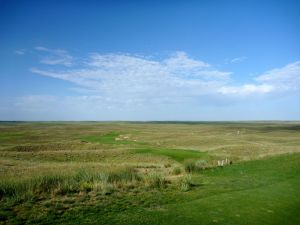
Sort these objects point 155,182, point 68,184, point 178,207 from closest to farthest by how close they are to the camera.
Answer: point 178,207
point 68,184
point 155,182

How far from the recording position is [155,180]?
19.1 metres

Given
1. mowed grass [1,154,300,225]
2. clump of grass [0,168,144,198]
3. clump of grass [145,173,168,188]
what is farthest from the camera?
clump of grass [145,173,168,188]

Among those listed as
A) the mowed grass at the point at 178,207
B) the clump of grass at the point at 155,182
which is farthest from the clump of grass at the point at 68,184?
the mowed grass at the point at 178,207

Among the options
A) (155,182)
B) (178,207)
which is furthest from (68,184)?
(178,207)

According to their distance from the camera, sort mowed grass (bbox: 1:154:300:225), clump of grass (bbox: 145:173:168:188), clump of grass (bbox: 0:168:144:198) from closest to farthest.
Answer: mowed grass (bbox: 1:154:300:225) < clump of grass (bbox: 0:168:144:198) < clump of grass (bbox: 145:173:168:188)

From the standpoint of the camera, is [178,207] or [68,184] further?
[68,184]

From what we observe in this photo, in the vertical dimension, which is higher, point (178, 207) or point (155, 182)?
point (178, 207)

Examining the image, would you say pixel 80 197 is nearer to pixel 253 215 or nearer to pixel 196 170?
pixel 253 215

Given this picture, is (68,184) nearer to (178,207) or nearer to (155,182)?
(155,182)

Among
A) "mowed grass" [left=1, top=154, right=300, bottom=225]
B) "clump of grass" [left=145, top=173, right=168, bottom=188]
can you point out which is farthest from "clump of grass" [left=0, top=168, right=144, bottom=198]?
"mowed grass" [left=1, top=154, right=300, bottom=225]

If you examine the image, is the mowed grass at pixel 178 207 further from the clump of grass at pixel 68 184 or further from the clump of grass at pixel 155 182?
the clump of grass at pixel 68 184

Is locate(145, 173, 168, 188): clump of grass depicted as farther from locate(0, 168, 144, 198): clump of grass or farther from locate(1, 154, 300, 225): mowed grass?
locate(1, 154, 300, 225): mowed grass

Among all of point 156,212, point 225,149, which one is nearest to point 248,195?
point 156,212

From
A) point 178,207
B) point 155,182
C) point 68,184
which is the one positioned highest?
point 178,207
